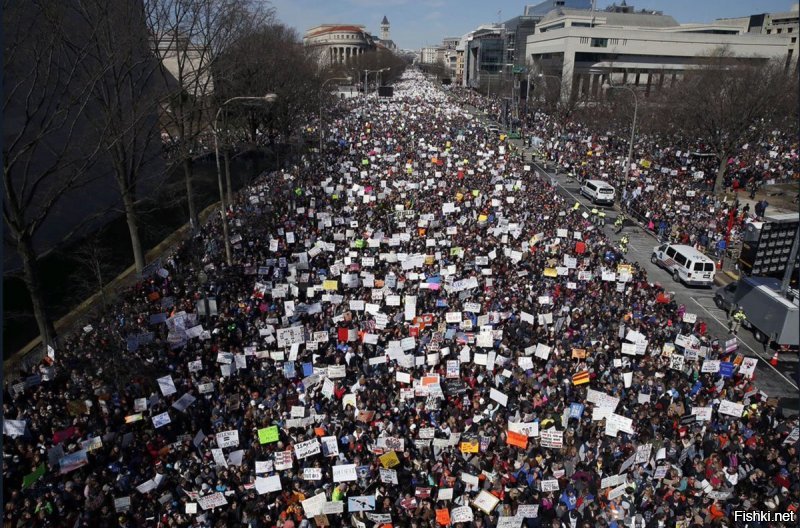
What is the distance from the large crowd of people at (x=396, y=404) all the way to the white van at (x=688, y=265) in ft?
9.89

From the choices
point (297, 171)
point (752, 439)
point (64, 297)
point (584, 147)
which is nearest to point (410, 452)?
point (752, 439)

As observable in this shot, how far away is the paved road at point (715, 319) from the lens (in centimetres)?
1428

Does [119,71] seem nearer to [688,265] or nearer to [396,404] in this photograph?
[396,404]

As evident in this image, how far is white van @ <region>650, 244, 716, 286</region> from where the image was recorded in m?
20.7

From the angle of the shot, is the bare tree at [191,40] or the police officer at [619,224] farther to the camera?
the police officer at [619,224]

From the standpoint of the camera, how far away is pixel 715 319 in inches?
731

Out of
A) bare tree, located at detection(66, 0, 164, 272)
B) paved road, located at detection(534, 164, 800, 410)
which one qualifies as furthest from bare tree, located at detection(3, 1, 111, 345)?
paved road, located at detection(534, 164, 800, 410)

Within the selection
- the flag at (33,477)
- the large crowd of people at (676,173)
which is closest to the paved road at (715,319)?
the large crowd of people at (676,173)

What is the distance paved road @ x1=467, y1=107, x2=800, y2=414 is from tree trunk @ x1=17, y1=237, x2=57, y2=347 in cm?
1773

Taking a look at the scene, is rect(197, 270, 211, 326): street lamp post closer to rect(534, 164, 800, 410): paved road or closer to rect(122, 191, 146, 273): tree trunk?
rect(122, 191, 146, 273): tree trunk

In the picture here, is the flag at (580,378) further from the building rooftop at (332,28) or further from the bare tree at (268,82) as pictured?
the building rooftop at (332,28)

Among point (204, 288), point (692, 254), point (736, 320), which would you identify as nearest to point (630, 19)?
point (692, 254)

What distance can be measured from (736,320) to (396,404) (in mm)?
11999

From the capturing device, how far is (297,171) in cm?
3406
